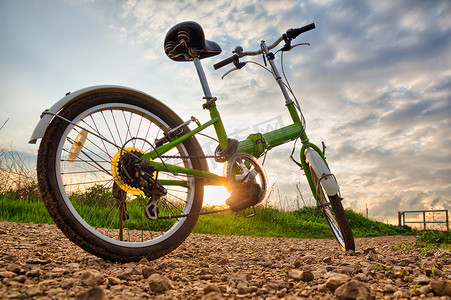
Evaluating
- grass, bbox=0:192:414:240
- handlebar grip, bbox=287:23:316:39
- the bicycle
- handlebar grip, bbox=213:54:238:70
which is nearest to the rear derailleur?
the bicycle

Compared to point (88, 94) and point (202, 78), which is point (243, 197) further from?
point (88, 94)

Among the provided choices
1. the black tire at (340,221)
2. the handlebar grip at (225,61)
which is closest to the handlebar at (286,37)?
the handlebar grip at (225,61)

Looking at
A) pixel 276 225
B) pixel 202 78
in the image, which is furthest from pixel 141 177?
pixel 276 225

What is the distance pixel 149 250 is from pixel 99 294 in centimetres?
117

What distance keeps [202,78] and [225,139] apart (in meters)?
0.65

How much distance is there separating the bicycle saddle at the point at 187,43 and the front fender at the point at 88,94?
0.60 metres

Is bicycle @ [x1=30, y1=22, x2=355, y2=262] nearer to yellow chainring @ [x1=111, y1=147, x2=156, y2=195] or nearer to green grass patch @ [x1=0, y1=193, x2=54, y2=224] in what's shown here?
yellow chainring @ [x1=111, y1=147, x2=156, y2=195]

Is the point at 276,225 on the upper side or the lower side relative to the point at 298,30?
lower

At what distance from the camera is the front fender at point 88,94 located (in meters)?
2.35

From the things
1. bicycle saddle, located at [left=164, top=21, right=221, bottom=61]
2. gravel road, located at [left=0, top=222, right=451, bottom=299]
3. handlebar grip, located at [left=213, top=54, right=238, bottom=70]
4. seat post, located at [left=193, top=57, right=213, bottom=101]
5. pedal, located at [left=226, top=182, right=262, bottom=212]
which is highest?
handlebar grip, located at [left=213, top=54, right=238, bottom=70]

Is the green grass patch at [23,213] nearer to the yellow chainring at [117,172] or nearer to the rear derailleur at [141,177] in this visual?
the yellow chainring at [117,172]

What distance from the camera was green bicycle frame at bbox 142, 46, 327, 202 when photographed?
9.27ft

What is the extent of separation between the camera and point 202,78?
129 inches

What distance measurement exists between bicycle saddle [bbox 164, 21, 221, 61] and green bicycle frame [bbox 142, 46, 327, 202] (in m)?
0.11
